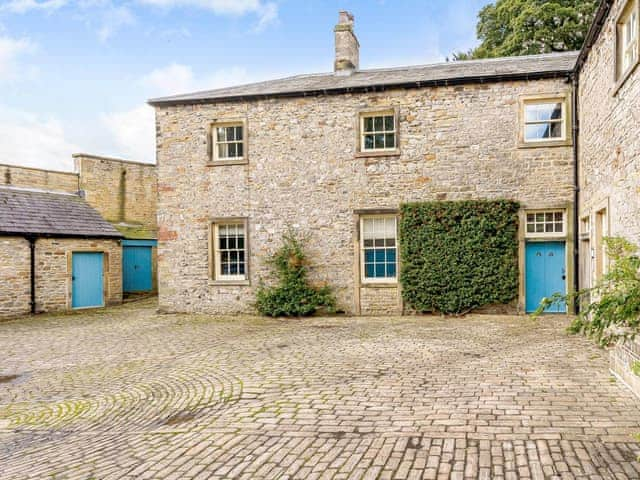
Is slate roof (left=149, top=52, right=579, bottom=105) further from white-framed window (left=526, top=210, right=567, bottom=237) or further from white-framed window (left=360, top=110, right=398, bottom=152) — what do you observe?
white-framed window (left=526, top=210, right=567, bottom=237)

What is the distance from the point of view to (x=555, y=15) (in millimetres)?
22562

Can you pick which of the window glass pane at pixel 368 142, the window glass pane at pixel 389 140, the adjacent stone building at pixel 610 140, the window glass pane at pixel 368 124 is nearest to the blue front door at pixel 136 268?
the window glass pane at pixel 368 142

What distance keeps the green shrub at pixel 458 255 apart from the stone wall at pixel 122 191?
44.7ft

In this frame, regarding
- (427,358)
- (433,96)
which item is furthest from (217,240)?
(427,358)

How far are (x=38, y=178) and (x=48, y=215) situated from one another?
459 cm

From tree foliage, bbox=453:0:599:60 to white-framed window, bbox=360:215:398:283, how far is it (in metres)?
14.1

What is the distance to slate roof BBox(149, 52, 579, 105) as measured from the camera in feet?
43.4

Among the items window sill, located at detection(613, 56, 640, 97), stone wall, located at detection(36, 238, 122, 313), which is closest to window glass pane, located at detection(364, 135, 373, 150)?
window sill, located at detection(613, 56, 640, 97)

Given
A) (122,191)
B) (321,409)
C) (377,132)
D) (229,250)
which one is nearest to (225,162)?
(229,250)

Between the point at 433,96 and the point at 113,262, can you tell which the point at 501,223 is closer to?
the point at 433,96

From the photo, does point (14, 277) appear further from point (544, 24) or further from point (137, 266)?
point (544, 24)

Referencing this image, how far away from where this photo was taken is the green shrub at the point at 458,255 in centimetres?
1316

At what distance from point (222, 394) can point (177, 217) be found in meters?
9.78

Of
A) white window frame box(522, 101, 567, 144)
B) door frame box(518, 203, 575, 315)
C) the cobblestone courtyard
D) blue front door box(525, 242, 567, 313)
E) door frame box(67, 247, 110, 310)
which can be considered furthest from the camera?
door frame box(67, 247, 110, 310)
